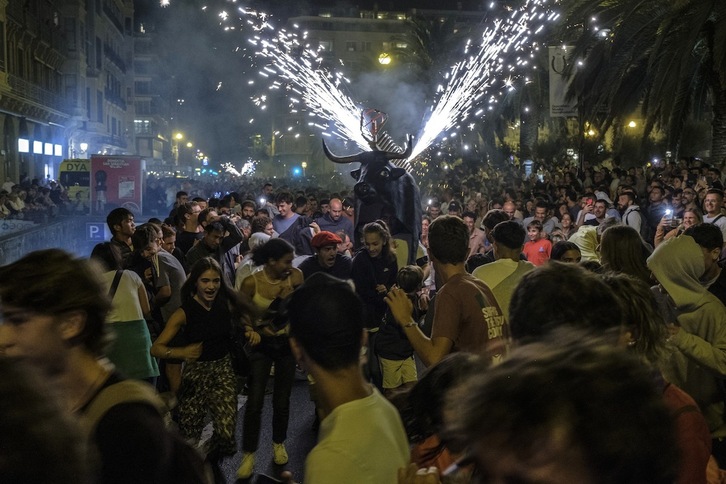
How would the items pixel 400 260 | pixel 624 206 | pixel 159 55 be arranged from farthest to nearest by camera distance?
1. pixel 159 55
2. pixel 624 206
3. pixel 400 260

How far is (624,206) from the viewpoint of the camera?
1371 centimetres

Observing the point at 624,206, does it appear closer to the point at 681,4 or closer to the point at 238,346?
the point at 681,4

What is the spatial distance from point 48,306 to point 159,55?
97220mm

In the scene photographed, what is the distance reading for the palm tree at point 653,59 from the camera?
1379cm

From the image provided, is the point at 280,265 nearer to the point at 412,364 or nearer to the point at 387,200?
the point at 412,364

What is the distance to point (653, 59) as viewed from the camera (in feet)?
48.0

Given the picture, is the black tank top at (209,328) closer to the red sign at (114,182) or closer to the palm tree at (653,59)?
the palm tree at (653,59)

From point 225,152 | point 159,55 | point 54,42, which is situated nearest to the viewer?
point 54,42

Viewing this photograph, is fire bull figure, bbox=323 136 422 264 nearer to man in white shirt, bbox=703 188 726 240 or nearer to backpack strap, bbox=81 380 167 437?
man in white shirt, bbox=703 188 726 240

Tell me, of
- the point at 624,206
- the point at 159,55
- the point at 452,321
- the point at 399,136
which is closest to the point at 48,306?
the point at 452,321

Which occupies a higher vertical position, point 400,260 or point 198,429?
point 400,260

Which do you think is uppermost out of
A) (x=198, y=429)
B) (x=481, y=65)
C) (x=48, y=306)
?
(x=481, y=65)

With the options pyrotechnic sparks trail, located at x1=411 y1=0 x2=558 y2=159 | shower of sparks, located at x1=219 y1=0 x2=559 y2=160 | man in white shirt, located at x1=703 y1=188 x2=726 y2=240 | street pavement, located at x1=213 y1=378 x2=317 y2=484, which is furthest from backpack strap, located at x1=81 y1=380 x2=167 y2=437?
pyrotechnic sparks trail, located at x1=411 y1=0 x2=558 y2=159

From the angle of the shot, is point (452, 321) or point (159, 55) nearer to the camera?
point (452, 321)
